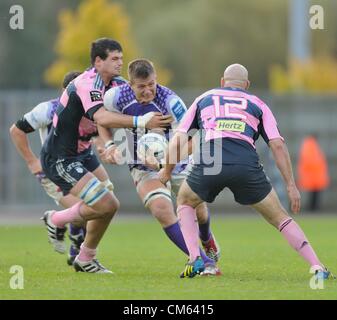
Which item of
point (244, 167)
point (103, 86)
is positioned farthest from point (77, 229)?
point (244, 167)

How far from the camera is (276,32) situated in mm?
51094

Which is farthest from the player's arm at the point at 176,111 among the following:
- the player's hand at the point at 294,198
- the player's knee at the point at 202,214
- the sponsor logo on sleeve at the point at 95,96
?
the player's hand at the point at 294,198

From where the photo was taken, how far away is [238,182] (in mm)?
10133

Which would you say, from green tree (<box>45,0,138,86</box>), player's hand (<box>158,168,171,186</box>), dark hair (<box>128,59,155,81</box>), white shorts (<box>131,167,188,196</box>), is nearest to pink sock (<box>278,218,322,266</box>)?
player's hand (<box>158,168,171,186</box>)

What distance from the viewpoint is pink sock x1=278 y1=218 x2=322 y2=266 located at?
10047 mm

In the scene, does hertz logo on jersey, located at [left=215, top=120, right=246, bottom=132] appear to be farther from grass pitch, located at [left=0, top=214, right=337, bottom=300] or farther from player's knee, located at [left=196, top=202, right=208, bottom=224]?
player's knee, located at [left=196, top=202, right=208, bottom=224]

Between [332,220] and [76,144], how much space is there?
13080mm

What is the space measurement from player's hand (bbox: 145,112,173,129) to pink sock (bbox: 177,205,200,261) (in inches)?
39.1

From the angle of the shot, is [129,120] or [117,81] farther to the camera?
[117,81]

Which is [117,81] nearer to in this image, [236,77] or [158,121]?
[158,121]

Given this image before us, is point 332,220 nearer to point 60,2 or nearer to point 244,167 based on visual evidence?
point 244,167

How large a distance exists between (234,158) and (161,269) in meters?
2.26

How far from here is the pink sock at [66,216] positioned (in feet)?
37.7

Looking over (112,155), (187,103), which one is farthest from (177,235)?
(187,103)
